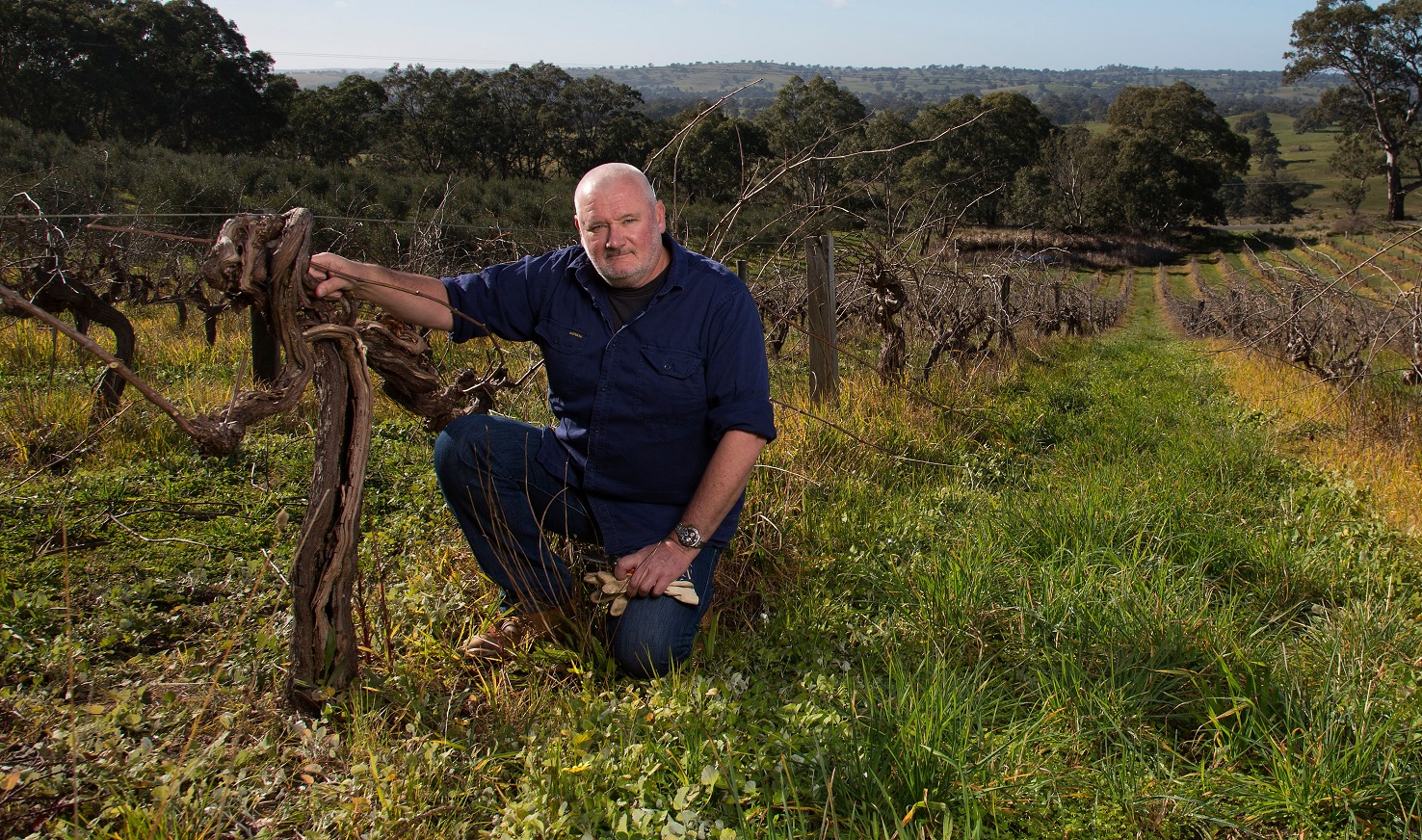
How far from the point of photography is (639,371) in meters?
2.67

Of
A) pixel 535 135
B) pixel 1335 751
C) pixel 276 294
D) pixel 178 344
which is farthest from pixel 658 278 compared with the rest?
pixel 535 135

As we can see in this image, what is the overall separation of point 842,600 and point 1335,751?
1485 mm

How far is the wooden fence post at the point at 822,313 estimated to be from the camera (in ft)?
18.8

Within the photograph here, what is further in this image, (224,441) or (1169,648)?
(1169,648)

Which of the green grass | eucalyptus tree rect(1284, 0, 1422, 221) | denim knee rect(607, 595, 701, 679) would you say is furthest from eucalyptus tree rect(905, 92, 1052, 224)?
denim knee rect(607, 595, 701, 679)

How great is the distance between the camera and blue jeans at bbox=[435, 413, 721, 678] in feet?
9.00

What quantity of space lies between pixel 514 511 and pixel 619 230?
0.98m

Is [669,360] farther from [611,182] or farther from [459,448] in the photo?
[459,448]

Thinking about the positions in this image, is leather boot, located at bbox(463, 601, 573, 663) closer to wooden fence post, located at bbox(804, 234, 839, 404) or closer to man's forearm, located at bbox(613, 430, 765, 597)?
man's forearm, located at bbox(613, 430, 765, 597)

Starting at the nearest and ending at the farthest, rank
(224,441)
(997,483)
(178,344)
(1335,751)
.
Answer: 1. (224,441)
2. (1335,751)
3. (997,483)
4. (178,344)

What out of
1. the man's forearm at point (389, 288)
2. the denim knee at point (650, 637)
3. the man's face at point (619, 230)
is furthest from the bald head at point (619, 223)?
the denim knee at point (650, 637)

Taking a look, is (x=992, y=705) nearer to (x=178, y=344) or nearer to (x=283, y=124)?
(x=178, y=344)

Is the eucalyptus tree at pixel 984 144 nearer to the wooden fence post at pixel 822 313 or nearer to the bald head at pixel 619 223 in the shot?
the wooden fence post at pixel 822 313

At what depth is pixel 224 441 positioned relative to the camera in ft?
6.08
